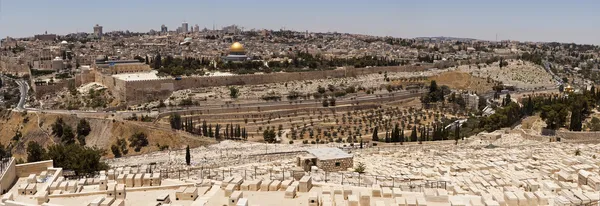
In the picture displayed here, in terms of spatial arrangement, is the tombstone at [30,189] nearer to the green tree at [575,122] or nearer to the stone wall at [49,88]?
the green tree at [575,122]

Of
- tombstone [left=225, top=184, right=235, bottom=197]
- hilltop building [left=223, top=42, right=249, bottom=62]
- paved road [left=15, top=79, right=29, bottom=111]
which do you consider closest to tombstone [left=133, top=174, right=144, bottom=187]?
tombstone [left=225, top=184, right=235, bottom=197]

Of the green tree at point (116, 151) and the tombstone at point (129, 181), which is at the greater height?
the tombstone at point (129, 181)

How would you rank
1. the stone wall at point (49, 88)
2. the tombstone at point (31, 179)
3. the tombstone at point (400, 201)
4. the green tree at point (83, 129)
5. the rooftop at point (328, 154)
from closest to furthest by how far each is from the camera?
the tombstone at point (400, 201), the tombstone at point (31, 179), the rooftop at point (328, 154), the green tree at point (83, 129), the stone wall at point (49, 88)

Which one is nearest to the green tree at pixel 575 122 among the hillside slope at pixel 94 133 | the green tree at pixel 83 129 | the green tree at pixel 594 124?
the green tree at pixel 594 124

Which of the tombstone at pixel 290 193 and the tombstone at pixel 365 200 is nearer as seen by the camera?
the tombstone at pixel 365 200

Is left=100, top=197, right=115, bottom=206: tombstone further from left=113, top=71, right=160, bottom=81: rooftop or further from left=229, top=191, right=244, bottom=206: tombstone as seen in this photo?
left=113, top=71, right=160, bottom=81: rooftop

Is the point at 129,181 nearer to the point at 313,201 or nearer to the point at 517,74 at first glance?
the point at 313,201

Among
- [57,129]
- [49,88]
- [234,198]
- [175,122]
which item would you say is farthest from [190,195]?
[49,88]
